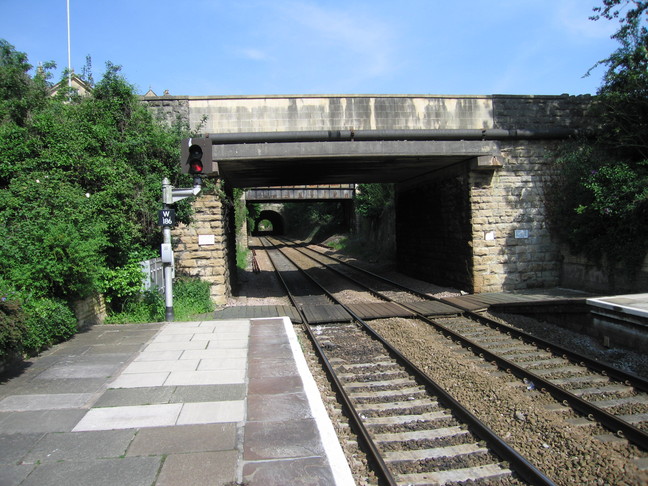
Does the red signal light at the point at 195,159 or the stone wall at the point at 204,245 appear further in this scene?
the stone wall at the point at 204,245

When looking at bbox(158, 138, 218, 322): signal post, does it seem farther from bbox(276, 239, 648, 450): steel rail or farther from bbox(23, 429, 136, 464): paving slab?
bbox(276, 239, 648, 450): steel rail

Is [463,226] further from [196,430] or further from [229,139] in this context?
[196,430]

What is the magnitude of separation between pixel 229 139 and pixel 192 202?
5.90 feet

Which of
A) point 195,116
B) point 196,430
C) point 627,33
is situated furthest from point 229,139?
point 627,33

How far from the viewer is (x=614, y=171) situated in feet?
33.9

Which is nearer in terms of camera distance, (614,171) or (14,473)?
(14,473)

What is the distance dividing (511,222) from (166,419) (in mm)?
10439

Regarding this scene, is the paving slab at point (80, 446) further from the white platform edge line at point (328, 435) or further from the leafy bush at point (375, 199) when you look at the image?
the leafy bush at point (375, 199)

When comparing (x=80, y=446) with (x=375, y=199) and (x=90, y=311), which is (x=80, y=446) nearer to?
(x=90, y=311)

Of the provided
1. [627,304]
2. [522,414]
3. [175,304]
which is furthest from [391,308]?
[522,414]

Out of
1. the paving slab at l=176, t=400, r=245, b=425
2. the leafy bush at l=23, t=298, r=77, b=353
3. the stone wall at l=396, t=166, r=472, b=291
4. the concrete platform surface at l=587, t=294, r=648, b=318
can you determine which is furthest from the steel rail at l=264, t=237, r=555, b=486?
the stone wall at l=396, t=166, r=472, b=291

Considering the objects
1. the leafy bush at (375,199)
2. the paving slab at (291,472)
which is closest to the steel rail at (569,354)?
the paving slab at (291,472)

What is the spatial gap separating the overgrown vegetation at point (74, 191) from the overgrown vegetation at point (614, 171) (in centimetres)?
974

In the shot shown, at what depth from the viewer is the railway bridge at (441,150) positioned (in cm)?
1104
